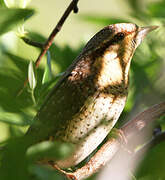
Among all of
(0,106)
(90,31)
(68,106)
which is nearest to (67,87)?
(68,106)

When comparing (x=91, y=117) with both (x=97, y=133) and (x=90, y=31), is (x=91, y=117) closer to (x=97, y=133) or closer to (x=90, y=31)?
(x=97, y=133)

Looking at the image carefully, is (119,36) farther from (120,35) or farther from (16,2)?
(16,2)

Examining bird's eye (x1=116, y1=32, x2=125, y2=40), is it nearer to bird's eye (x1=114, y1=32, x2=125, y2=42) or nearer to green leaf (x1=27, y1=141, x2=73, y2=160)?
bird's eye (x1=114, y1=32, x2=125, y2=42)

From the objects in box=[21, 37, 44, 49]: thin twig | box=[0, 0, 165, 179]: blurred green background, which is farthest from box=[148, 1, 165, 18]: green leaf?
box=[21, 37, 44, 49]: thin twig

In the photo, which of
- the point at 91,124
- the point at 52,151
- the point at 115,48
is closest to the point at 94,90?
the point at 91,124

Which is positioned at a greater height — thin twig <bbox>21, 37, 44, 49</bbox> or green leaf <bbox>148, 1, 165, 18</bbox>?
green leaf <bbox>148, 1, 165, 18</bbox>

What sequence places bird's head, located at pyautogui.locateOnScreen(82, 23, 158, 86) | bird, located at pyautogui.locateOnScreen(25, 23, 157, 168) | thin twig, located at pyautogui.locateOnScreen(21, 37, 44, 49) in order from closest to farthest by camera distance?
thin twig, located at pyautogui.locateOnScreen(21, 37, 44, 49) < bird, located at pyautogui.locateOnScreen(25, 23, 157, 168) < bird's head, located at pyautogui.locateOnScreen(82, 23, 158, 86)

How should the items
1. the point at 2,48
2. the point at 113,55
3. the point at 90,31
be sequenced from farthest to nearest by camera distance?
the point at 90,31
the point at 113,55
the point at 2,48

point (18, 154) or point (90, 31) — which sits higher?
point (18, 154)
